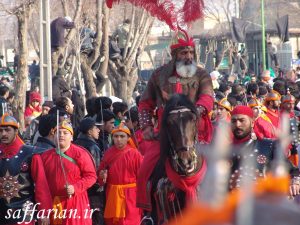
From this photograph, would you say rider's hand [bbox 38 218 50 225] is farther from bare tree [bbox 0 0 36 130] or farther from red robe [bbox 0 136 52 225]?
bare tree [bbox 0 0 36 130]

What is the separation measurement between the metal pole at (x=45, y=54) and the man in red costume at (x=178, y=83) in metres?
8.71

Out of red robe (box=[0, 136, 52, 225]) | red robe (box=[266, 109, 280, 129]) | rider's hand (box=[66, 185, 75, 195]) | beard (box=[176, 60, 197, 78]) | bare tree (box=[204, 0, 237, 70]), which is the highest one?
bare tree (box=[204, 0, 237, 70])

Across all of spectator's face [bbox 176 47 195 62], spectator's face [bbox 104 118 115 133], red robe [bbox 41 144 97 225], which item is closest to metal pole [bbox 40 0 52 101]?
spectator's face [bbox 104 118 115 133]

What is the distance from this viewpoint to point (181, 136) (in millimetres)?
6566

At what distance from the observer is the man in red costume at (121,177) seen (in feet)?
35.0

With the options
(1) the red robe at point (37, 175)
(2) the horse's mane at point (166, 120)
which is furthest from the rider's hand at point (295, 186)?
(1) the red robe at point (37, 175)

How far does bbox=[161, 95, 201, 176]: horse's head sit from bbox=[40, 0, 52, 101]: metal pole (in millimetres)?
10215

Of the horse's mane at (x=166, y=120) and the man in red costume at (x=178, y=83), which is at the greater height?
the man in red costume at (x=178, y=83)

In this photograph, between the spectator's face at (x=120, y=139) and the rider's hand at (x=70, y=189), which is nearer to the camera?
the rider's hand at (x=70, y=189)

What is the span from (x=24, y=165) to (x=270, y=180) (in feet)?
22.9

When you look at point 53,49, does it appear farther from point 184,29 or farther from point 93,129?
point 184,29

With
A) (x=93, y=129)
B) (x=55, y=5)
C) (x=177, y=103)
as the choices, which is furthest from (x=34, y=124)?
(x=55, y=5)

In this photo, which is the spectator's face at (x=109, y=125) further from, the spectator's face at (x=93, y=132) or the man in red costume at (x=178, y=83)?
the man in red costume at (x=178, y=83)

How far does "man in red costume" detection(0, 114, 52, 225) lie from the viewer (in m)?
8.51
